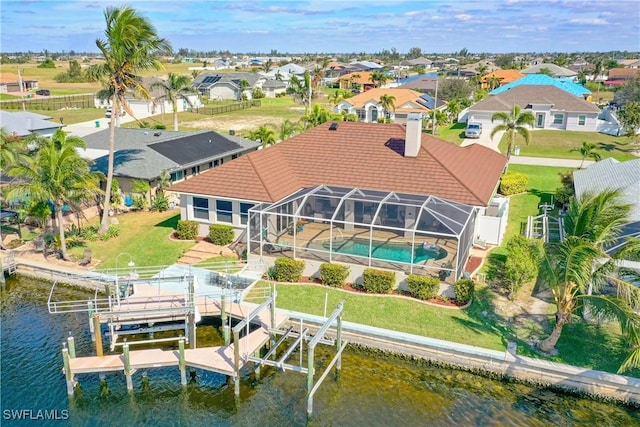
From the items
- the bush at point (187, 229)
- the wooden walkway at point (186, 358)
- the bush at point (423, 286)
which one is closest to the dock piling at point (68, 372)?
the wooden walkway at point (186, 358)

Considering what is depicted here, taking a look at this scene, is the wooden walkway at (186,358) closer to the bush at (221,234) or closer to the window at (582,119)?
the bush at (221,234)

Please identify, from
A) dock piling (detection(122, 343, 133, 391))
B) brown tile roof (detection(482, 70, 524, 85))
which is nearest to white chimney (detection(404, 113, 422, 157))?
dock piling (detection(122, 343, 133, 391))

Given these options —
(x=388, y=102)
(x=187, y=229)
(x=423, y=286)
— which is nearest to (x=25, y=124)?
(x=187, y=229)

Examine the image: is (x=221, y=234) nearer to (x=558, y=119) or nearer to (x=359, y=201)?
(x=359, y=201)

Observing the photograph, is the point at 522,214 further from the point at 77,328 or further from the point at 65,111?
the point at 65,111

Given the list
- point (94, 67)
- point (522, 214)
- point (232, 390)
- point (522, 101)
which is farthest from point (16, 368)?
point (522, 101)

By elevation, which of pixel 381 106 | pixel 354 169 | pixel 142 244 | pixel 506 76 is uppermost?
pixel 506 76

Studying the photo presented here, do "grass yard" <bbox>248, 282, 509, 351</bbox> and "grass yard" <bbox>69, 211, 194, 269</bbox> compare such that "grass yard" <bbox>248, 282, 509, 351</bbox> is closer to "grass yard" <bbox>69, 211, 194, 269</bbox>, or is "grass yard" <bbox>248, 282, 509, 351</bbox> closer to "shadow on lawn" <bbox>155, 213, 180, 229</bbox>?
"grass yard" <bbox>69, 211, 194, 269</bbox>

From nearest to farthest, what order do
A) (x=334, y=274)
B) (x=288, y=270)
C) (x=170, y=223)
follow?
(x=334, y=274) < (x=288, y=270) < (x=170, y=223)
